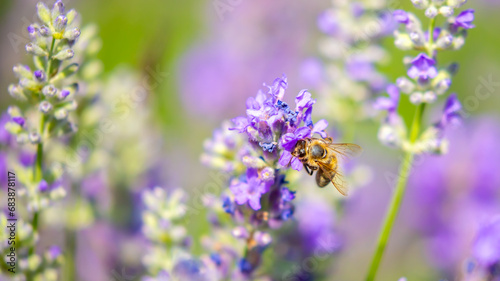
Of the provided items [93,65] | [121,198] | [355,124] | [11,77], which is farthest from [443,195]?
[11,77]

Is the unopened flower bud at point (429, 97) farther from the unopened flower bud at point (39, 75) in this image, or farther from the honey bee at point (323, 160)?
the unopened flower bud at point (39, 75)

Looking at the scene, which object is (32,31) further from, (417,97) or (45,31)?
(417,97)

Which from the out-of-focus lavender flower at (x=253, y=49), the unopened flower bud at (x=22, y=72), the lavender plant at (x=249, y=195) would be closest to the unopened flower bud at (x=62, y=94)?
the unopened flower bud at (x=22, y=72)

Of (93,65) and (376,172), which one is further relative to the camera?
(376,172)

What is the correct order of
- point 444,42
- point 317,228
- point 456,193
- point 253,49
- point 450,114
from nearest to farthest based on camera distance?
1. point 444,42
2. point 450,114
3. point 317,228
4. point 456,193
5. point 253,49

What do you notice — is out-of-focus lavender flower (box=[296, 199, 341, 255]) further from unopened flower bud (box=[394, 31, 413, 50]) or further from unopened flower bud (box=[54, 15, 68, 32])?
unopened flower bud (box=[54, 15, 68, 32])

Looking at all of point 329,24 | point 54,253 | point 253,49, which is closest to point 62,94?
point 54,253

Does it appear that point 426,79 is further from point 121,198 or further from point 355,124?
point 121,198
